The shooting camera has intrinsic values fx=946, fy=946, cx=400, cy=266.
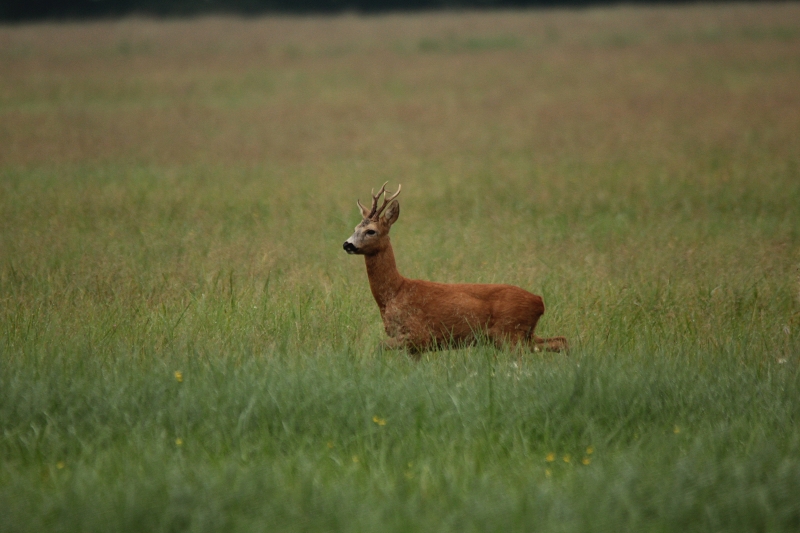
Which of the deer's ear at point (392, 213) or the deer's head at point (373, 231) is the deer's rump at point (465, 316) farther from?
the deer's ear at point (392, 213)

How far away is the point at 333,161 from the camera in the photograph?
14547 millimetres

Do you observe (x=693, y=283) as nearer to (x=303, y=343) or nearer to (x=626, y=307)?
(x=626, y=307)

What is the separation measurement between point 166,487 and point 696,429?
2459 mm

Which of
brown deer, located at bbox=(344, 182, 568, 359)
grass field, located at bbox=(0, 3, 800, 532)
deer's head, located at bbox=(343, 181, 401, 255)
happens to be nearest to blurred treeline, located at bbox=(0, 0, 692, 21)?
grass field, located at bbox=(0, 3, 800, 532)

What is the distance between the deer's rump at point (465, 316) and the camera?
5.34 metres

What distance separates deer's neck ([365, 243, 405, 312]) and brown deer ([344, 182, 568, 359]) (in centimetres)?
5

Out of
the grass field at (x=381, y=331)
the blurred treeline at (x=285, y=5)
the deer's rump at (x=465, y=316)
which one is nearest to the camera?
the grass field at (x=381, y=331)

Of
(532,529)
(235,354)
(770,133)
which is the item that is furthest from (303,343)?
(770,133)

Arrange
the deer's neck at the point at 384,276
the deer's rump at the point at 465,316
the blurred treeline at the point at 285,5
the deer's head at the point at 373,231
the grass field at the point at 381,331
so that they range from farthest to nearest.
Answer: the blurred treeline at the point at 285,5 < the deer's neck at the point at 384,276 < the deer's head at the point at 373,231 < the deer's rump at the point at 465,316 < the grass field at the point at 381,331

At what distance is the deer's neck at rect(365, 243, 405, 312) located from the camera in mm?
5543

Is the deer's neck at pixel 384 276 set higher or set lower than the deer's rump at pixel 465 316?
higher

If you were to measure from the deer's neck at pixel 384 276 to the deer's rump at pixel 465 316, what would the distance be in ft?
0.49

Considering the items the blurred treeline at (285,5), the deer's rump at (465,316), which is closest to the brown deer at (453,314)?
the deer's rump at (465,316)

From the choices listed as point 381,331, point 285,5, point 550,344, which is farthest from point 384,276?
point 285,5
